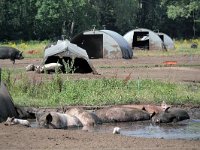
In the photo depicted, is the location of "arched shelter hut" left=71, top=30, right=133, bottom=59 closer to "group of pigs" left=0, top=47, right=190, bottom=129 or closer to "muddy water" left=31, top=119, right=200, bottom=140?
"group of pigs" left=0, top=47, right=190, bottom=129

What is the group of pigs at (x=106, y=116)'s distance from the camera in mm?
13242

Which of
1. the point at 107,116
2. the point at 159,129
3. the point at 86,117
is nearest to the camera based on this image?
the point at 159,129

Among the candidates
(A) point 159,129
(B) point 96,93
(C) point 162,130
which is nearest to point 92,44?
(B) point 96,93

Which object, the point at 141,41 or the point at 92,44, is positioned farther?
the point at 141,41

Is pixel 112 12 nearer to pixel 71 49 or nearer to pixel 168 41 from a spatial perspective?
pixel 168 41

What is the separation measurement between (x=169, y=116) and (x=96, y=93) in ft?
11.8

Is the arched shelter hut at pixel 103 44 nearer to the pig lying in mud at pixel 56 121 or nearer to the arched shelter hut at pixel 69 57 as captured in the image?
the arched shelter hut at pixel 69 57

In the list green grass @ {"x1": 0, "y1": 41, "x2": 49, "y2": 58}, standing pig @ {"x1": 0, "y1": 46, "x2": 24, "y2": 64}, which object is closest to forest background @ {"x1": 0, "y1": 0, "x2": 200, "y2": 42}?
green grass @ {"x1": 0, "y1": 41, "x2": 49, "y2": 58}

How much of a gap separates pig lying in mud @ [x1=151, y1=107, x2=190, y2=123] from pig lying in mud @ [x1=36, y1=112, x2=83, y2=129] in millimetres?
1891

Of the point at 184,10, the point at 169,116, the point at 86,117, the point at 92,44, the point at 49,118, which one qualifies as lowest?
the point at 169,116

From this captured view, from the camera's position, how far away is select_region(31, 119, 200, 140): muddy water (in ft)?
41.3

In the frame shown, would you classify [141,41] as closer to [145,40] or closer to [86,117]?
[145,40]

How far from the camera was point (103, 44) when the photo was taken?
40.3 m

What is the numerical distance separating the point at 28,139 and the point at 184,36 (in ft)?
225
